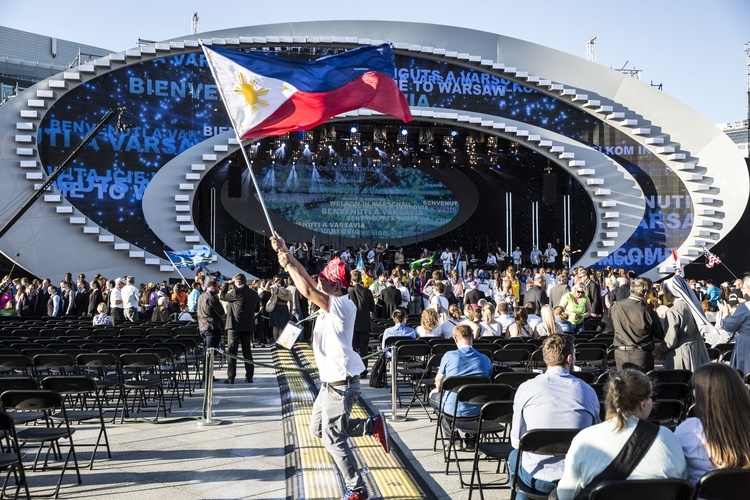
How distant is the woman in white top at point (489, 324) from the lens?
36.1 ft

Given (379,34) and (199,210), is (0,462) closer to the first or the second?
(199,210)

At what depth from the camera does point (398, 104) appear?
9180mm

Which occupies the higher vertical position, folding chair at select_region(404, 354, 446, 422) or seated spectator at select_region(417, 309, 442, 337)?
seated spectator at select_region(417, 309, 442, 337)

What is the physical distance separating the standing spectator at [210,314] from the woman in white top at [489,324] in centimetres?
401

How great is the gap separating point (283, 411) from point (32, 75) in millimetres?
42147

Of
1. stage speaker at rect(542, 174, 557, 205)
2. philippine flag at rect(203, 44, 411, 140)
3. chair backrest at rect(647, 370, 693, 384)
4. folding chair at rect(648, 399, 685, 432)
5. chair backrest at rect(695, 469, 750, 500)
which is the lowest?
folding chair at rect(648, 399, 685, 432)

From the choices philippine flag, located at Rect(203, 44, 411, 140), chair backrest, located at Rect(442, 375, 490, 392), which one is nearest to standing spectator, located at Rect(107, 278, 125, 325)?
philippine flag, located at Rect(203, 44, 411, 140)

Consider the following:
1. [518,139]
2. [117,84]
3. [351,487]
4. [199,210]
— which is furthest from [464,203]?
[351,487]

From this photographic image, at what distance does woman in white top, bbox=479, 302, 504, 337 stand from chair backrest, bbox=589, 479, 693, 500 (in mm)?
7629

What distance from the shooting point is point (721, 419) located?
3.46m

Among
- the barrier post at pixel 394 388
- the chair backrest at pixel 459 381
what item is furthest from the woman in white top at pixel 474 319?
the chair backrest at pixel 459 381

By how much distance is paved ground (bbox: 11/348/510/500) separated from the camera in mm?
5766

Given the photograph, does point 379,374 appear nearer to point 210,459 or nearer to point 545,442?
point 210,459

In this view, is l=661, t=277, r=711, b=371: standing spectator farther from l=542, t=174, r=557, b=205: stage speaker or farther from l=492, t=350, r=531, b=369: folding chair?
l=542, t=174, r=557, b=205: stage speaker
